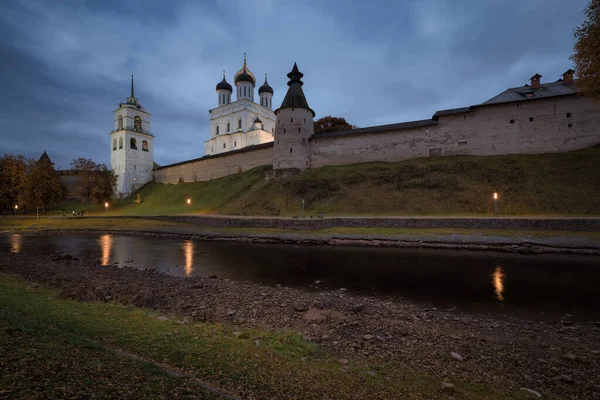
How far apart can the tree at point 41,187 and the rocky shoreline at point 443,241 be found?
120 ft

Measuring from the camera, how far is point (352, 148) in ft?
131

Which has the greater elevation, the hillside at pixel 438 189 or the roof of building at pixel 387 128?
the roof of building at pixel 387 128

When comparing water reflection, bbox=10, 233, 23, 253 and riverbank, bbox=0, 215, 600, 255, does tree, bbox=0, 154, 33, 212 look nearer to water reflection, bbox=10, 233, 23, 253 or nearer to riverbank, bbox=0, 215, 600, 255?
riverbank, bbox=0, 215, 600, 255

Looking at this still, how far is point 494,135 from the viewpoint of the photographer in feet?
112

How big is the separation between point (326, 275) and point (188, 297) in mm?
5998

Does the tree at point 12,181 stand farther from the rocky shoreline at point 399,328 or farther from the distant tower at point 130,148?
the rocky shoreline at point 399,328

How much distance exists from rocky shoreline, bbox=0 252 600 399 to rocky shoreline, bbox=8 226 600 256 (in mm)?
11396

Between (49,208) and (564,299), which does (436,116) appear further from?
(49,208)

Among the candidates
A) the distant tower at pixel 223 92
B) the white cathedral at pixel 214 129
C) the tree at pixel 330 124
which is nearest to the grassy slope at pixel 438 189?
the tree at pixel 330 124

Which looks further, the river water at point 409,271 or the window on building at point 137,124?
the window on building at point 137,124

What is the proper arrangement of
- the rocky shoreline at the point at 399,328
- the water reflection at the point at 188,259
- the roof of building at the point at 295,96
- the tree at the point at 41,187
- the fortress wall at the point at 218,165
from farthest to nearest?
the fortress wall at the point at 218,165, the tree at the point at 41,187, the roof of building at the point at 295,96, the water reflection at the point at 188,259, the rocky shoreline at the point at 399,328

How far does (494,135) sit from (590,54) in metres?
20.7

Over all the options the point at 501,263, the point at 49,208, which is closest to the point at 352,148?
the point at 501,263

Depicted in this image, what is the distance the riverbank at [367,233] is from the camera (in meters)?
17.2
